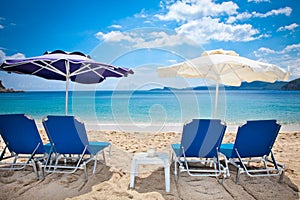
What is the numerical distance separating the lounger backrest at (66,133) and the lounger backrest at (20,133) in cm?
20

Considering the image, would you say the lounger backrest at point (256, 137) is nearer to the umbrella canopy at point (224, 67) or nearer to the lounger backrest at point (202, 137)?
the lounger backrest at point (202, 137)

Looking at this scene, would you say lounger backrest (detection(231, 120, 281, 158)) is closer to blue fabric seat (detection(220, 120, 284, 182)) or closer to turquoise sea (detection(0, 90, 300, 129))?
blue fabric seat (detection(220, 120, 284, 182))

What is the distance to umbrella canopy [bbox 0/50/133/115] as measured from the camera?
331 cm

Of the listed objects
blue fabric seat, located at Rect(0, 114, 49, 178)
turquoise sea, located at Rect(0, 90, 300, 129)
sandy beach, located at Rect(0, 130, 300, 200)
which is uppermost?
blue fabric seat, located at Rect(0, 114, 49, 178)

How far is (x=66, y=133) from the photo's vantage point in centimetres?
297

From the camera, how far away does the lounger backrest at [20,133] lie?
2.95 meters

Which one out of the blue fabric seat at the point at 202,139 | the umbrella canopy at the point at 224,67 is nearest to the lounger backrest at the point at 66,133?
the blue fabric seat at the point at 202,139

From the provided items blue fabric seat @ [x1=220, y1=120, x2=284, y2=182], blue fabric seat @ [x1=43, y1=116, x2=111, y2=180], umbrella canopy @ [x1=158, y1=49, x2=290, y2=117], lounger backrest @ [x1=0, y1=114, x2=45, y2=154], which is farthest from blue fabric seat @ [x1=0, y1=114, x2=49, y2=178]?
blue fabric seat @ [x1=220, y1=120, x2=284, y2=182]

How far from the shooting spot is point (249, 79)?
4.37 meters

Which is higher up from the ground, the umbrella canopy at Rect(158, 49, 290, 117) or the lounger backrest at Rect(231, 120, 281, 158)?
the umbrella canopy at Rect(158, 49, 290, 117)

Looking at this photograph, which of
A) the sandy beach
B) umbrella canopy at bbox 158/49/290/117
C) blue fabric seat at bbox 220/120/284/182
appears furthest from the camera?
umbrella canopy at bbox 158/49/290/117

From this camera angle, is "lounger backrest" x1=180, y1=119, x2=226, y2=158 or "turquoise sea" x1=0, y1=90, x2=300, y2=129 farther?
"turquoise sea" x1=0, y1=90, x2=300, y2=129

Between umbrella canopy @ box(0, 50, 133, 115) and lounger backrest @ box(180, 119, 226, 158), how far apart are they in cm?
150

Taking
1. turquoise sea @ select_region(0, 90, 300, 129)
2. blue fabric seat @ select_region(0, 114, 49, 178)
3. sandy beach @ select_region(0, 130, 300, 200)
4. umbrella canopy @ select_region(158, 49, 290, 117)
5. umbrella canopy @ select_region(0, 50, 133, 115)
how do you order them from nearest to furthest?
sandy beach @ select_region(0, 130, 300, 200) → blue fabric seat @ select_region(0, 114, 49, 178) → umbrella canopy @ select_region(158, 49, 290, 117) → umbrella canopy @ select_region(0, 50, 133, 115) → turquoise sea @ select_region(0, 90, 300, 129)
